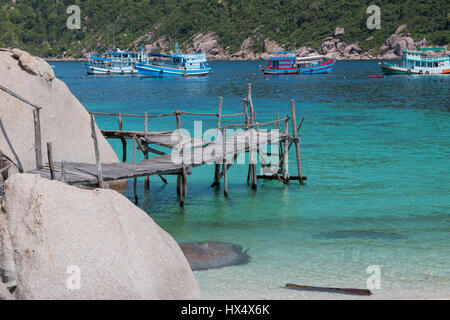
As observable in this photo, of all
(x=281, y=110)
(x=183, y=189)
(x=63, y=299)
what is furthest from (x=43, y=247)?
(x=281, y=110)

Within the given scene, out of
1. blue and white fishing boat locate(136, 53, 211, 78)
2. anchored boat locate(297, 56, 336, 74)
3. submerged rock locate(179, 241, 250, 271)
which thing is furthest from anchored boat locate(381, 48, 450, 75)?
submerged rock locate(179, 241, 250, 271)

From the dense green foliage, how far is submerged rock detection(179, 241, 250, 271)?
11991cm

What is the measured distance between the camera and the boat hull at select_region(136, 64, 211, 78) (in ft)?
332

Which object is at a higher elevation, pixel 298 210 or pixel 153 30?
pixel 153 30

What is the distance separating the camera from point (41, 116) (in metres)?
17.3

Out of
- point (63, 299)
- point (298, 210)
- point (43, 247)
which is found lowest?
point (298, 210)

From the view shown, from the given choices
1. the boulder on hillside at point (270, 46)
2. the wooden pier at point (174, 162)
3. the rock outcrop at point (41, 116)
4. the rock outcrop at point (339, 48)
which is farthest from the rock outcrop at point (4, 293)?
the boulder on hillside at point (270, 46)

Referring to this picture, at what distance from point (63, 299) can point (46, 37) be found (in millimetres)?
191605

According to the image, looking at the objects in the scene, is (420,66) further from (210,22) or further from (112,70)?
(210,22)

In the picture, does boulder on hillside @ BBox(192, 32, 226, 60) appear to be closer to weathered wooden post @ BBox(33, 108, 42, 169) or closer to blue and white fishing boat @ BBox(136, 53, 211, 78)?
blue and white fishing boat @ BBox(136, 53, 211, 78)

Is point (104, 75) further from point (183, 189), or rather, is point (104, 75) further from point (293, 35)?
point (183, 189)

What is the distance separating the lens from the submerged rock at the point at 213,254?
40.5 ft

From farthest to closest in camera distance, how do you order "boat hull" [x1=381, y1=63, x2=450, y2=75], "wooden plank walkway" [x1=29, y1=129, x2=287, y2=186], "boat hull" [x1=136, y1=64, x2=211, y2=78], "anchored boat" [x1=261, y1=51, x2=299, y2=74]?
"boat hull" [x1=136, y1=64, x2=211, y2=78], "anchored boat" [x1=261, y1=51, x2=299, y2=74], "boat hull" [x1=381, y1=63, x2=450, y2=75], "wooden plank walkway" [x1=29, y1=129, x2=287, y2=186]

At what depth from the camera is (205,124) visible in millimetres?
39719
